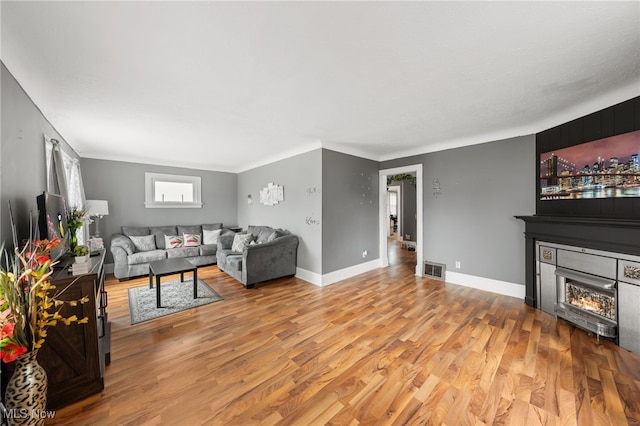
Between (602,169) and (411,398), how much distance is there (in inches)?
121

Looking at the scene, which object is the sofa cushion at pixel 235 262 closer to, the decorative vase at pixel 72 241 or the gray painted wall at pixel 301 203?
the gray painted wall at pixel 301 203

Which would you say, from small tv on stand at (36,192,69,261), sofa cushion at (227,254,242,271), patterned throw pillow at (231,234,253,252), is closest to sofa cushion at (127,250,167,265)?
patterned throw pillow at (231,234,253,252)

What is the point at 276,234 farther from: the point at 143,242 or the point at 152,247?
the point at 143,242

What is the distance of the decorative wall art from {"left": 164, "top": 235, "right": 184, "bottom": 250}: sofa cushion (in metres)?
1.98

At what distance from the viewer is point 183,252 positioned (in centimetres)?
503

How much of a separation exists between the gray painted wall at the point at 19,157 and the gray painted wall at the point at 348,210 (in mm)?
3322

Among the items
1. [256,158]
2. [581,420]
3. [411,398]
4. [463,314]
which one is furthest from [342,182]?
[581,420]

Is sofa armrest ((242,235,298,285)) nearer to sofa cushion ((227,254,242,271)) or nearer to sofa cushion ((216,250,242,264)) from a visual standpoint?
sofa cushion ((227,254,242,271))

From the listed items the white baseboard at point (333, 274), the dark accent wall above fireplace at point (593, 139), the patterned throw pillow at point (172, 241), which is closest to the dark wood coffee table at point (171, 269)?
the patterned throw pillow at point (172, 241)

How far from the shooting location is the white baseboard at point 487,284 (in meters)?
3.45

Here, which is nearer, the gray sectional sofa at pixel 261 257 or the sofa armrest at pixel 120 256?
the gray sectional sofa at pixel 261 257

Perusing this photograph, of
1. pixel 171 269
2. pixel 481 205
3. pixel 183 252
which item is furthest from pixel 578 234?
pixel 183 252

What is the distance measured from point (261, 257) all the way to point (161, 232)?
2.90 m

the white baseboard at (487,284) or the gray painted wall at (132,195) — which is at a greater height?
the gray painted wall at (132,195)
